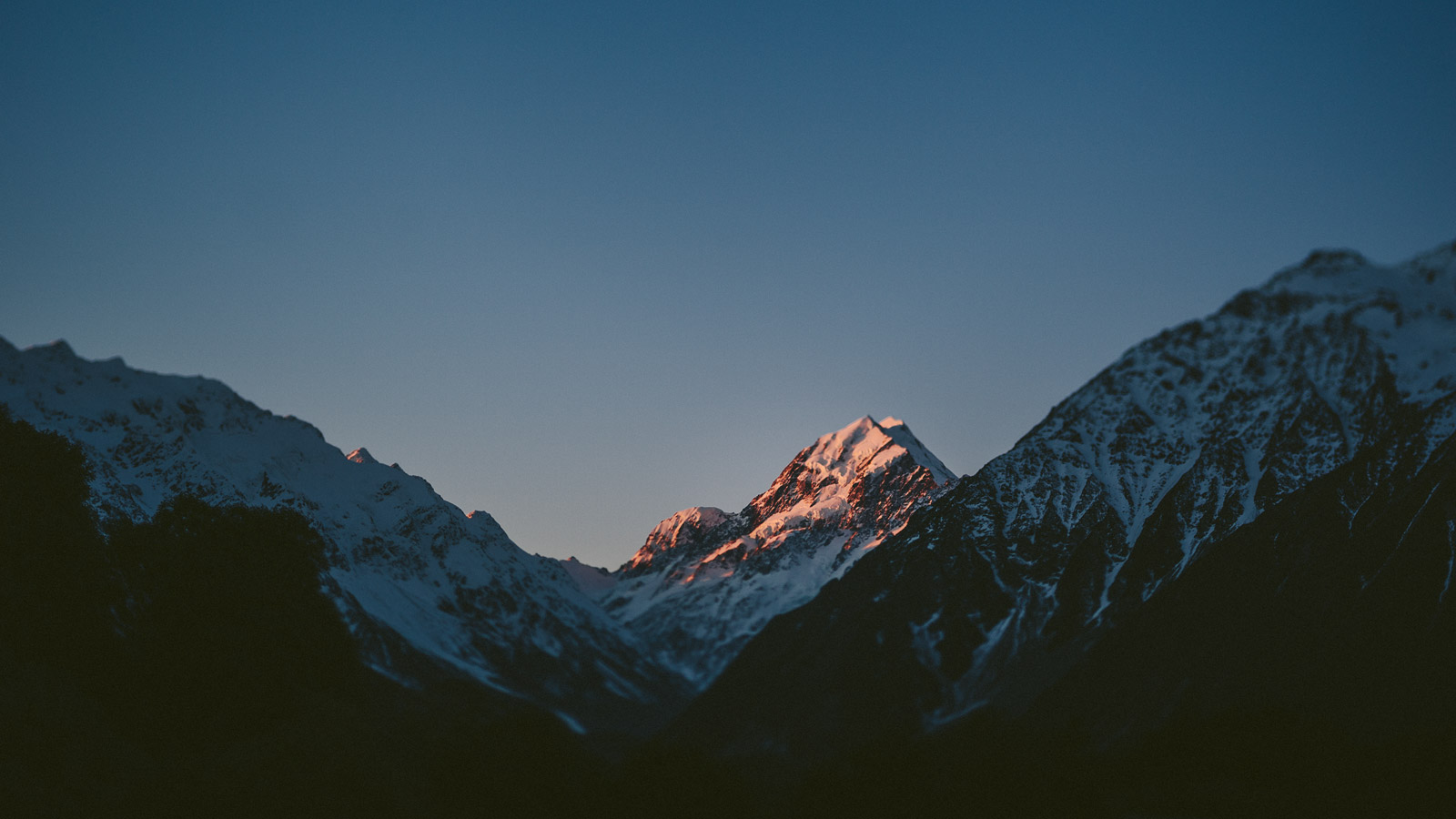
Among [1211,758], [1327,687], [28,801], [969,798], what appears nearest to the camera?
[28,801]

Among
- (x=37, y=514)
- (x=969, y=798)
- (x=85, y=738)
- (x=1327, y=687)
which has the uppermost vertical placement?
(x=37, y=514)

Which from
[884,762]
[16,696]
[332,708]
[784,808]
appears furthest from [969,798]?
[16,696]

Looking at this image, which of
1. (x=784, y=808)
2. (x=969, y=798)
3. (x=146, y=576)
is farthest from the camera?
(x=146, y=576)

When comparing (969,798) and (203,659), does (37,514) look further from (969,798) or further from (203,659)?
(969,798)

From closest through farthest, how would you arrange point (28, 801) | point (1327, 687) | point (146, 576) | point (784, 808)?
1. point (28, 801)
2. point (784, 808)
3. point (146, 576)
4. point (1327, 687)

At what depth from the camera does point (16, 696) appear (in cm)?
9575

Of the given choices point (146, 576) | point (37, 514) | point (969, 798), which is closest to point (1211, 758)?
point (969, 798)

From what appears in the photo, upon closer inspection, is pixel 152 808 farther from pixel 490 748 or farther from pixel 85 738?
pixel 490 748

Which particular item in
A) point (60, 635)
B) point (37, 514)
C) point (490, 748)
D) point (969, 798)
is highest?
point (37, 514)

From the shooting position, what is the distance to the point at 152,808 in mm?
87688

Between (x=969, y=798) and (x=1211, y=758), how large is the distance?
43074mm

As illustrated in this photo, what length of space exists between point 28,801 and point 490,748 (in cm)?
3040

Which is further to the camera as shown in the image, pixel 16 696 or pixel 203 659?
pixel 203 659

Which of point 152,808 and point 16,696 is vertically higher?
point 16,696
